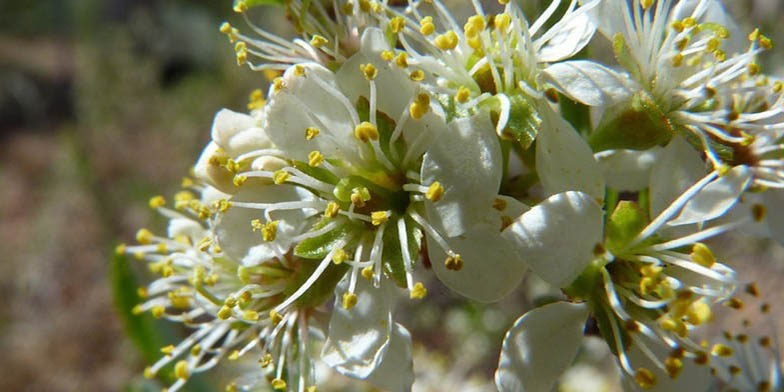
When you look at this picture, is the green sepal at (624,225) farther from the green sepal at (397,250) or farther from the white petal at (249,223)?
the white petal at (249,223)

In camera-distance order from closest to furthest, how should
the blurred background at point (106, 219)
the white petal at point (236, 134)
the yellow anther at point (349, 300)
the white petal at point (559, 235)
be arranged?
the white petal at point (559, 235) → the yellow anther at point (349, 300) → the white petal at point (236, 134) → the blurred background at point (106, 219)

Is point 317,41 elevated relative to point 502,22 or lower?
elevated

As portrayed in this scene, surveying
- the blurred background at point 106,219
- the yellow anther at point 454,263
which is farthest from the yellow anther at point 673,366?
the blurred background at point 106,219

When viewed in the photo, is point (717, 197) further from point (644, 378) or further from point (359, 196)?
point (359, 196)

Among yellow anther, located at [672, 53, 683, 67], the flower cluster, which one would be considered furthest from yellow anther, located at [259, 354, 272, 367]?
yellow anther, located at [672, 53, 683, 67]

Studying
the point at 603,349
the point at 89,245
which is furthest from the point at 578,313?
the point at 89,245

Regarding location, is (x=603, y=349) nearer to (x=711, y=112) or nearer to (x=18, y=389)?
(x=711, y=112)

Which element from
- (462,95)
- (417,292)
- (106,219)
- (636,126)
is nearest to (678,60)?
(636,126)
